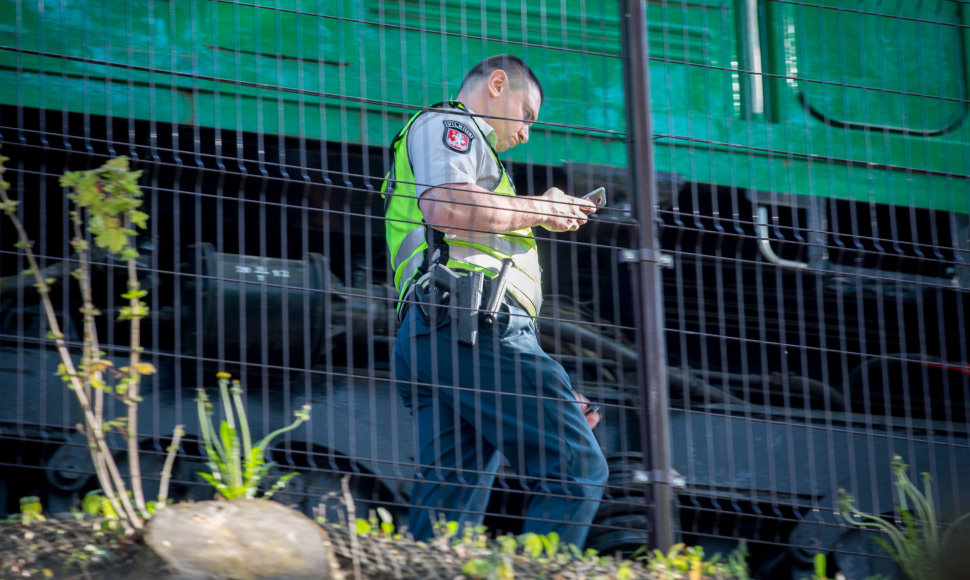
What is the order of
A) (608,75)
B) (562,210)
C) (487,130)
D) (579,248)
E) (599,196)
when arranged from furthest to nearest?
(579,248) → (608,75) → (487,130) → (599,196) → (562,210)

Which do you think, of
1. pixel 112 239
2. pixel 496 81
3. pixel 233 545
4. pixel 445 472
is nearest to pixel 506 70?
pixel 496 81

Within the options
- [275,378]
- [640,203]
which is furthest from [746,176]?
[275,378]

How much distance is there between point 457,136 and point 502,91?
0.50 meters

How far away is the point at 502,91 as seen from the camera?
15.8ft

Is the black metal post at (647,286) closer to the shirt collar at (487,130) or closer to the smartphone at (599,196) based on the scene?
the smartphone at (599,196)

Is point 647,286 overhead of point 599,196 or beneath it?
beneath

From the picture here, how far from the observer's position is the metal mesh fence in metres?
4.36

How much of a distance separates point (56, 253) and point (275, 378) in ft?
3.76

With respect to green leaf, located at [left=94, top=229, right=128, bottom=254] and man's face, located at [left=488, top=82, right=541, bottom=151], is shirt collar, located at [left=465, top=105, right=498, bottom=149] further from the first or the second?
green leaf, located at [left=94, top=229, right=128, bottom=254]

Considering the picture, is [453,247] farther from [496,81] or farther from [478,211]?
[496,81]

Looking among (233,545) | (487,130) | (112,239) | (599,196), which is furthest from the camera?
(487,130)

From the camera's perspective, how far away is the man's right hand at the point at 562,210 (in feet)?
13.9

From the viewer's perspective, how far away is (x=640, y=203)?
13.7 ft

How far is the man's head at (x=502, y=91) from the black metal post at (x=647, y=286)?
0.61 metres
